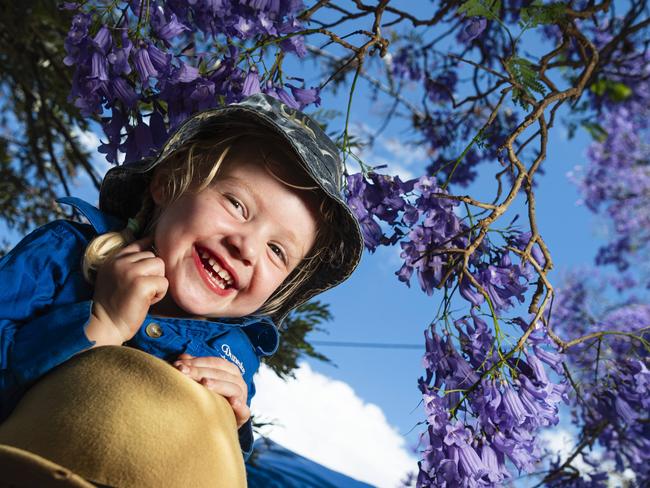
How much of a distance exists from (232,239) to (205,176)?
161 millimetres

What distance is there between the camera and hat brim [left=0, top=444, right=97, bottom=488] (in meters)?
0.90

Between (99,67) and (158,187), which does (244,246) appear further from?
(99,67)

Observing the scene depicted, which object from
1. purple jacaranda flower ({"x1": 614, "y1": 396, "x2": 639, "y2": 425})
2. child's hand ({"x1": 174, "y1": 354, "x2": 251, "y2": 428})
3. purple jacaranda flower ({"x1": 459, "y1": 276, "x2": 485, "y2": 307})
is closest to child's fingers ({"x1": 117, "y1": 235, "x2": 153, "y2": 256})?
child's hand ({"x1": 174, "y1": 354, "x2": 251, "y2": 428})

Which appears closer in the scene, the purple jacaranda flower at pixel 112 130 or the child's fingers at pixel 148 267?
the child's fingers at pixel 148 267

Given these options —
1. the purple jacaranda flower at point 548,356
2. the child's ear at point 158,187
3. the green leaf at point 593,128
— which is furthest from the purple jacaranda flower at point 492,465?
the green leaf at point 593,128

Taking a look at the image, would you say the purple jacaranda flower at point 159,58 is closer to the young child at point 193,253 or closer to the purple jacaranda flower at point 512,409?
the young child at point 193,253

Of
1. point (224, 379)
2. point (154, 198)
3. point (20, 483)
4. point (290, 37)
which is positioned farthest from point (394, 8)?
point (20, 483)

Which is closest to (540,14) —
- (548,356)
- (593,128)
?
(548,356)

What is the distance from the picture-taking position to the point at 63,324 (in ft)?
3.88

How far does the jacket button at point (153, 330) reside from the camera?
1302 mm

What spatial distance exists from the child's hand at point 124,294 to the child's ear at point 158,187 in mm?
247

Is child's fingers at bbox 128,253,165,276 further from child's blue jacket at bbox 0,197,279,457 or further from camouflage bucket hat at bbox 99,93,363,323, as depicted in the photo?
camouflage bucket hat at bbox 99,93,363,323

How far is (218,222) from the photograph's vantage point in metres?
1.33

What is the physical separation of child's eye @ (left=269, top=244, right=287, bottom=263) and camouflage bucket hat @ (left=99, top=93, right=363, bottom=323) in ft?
0.45
